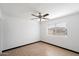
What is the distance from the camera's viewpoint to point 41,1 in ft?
2.93

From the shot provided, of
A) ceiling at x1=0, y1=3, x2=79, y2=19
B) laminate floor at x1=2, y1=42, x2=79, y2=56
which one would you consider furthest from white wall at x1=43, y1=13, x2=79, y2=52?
ceiling at x1=0, y1=3, x2=79, y2=19

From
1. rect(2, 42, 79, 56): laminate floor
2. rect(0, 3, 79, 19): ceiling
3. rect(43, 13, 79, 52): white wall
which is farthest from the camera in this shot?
rect(43, 13, 79, 52): white wall

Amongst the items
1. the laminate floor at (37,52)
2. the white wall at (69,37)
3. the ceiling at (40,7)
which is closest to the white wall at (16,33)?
the laminate floor at (37,52)

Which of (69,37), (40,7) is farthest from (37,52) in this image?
(40,7)

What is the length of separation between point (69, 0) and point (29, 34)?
1.59 metres

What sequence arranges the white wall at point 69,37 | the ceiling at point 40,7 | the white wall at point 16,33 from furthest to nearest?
1. the white wall at point 16,33
2. the white wall at point 69,37
3. the ceiling at point 40,7

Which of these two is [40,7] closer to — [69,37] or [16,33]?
[69,37]

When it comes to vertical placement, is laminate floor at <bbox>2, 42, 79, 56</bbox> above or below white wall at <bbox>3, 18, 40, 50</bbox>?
below

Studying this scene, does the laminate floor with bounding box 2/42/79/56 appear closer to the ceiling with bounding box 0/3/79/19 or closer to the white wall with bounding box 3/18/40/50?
the white wall with bounding box 3/18/40/50

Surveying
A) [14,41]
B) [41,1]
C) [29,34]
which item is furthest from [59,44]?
[41,1]

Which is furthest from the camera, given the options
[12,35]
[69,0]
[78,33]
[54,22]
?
[12,35]

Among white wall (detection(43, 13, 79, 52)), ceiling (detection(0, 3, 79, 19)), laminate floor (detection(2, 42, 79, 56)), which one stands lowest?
laminate floor (detection(2, 42, 79, 56))

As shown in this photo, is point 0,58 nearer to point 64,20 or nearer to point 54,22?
point 54,22

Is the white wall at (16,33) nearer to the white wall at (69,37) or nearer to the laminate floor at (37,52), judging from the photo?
the laminate floor at (37,52)
